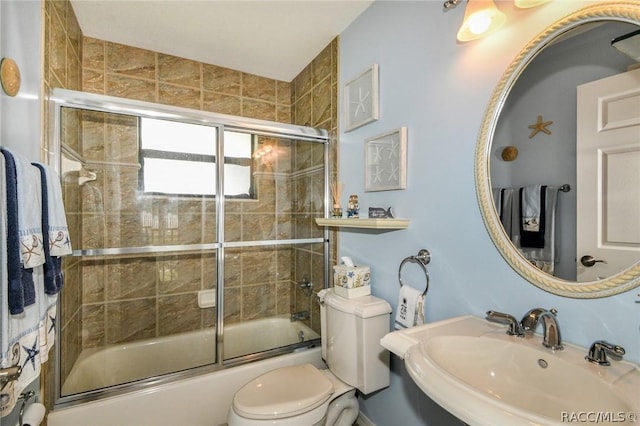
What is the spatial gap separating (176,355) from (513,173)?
85.2 inches

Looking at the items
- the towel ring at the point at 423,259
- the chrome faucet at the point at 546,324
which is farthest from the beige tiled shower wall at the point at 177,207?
the chrome faucet at the point at 546,324

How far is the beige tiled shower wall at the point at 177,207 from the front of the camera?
1.69 metres

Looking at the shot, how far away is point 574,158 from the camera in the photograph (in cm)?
88

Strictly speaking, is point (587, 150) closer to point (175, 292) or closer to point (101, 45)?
point (175, 292)

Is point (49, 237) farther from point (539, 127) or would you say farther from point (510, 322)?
point (539, 127)

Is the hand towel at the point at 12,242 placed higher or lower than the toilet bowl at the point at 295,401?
higher

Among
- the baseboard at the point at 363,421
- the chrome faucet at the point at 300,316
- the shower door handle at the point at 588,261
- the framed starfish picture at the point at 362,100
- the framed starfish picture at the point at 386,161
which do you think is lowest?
the baseboard at the point at 363,421

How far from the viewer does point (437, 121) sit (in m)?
1.30

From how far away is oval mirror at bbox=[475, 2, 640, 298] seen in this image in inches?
31.0

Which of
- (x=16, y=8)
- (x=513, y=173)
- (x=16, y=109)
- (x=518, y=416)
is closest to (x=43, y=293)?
(x=16, y=109)

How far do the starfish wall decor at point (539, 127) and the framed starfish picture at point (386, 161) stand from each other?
55 centimetres

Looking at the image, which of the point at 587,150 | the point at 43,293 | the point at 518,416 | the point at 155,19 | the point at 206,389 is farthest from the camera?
the point at 155,19

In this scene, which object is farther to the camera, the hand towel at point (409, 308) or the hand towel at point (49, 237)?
the hand towel at point (409, 308)

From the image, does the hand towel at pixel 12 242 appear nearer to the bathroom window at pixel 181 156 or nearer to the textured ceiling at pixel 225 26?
the bathroom window at pixel 181 156
